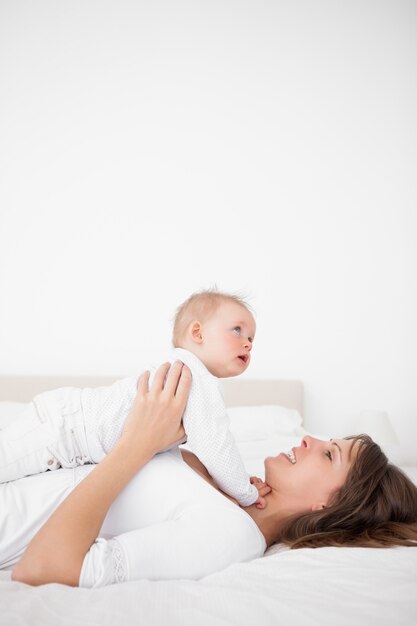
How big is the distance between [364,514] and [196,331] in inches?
26.1

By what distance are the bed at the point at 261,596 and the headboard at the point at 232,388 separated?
1.84 metres

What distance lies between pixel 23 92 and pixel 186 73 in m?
1.07

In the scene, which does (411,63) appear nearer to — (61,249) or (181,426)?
(61,249)

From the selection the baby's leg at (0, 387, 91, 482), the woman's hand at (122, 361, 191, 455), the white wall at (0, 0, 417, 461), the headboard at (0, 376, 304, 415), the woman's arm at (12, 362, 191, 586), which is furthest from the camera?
the white wall at (0, 0, 417, 461)

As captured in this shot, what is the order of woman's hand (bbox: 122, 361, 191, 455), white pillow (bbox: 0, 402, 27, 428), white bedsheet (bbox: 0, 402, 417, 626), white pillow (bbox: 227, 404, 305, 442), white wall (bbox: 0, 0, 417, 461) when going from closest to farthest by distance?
white bedsheet (bbox: 0, 402, 417, 626)
woman's hand (bbox: 122, 361, 191, 455)
white pillow (bbox: 0, 402, 27, 428)
white pillow (bbox: 227, 404, 305, 442)
white wall (bbox: 0, 0, 417, 461)

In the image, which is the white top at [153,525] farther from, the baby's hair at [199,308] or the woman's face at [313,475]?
the baby's hair at [199,308]

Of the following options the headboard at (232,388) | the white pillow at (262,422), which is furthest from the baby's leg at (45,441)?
the headboard at (232,388)

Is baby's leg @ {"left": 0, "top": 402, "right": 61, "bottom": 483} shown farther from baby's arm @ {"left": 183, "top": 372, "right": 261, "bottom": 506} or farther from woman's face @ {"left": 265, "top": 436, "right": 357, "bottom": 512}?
woman's face @ {"left": 265, "top": 436, "right": 357, "bottom": 512}

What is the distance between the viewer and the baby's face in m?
1.37

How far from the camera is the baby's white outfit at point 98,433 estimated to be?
1.15 metres

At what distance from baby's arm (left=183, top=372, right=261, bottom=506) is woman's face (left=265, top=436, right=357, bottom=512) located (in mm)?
110

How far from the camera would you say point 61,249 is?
10.0 ft

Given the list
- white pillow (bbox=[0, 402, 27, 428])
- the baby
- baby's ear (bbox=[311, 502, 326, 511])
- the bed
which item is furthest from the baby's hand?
white pillow (bbox=[0, 402, 27, 428])

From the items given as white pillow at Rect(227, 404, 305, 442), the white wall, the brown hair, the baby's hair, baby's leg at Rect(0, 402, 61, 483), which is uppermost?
the white wall
